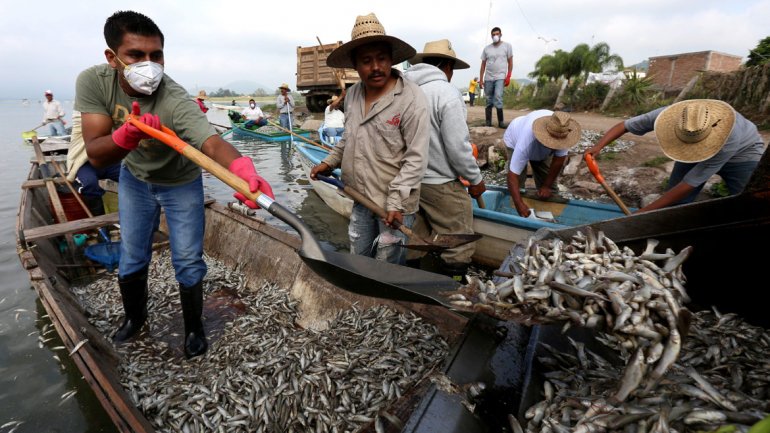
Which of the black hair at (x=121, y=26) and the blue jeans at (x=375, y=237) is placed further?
the blue jeans at (x=375, y=237)

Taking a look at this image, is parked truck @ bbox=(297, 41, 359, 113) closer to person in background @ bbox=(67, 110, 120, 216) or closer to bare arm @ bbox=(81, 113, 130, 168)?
person in background @ bbox=(67, 110, 120, 216)

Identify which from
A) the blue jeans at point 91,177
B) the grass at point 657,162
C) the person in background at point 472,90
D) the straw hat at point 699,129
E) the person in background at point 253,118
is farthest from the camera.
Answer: the person in background at point 472,90

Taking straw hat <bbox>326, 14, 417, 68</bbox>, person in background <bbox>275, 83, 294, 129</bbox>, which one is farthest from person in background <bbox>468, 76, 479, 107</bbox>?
straw hat <bbox>326, 14, 417, 68</bbox>

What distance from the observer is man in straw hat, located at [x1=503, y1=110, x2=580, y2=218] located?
5.58 meters

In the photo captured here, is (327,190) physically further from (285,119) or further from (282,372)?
(285,119)

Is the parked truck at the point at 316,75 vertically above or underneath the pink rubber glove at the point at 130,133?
above

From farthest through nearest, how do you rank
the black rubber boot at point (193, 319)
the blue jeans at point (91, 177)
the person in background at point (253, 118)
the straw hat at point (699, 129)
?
the person in background at point (253, 118)
the blue jeans at point (91, 177)
the straw hat at point (699, 129)
the black rubber boot at point (193, 319)

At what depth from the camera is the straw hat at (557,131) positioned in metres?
5.45

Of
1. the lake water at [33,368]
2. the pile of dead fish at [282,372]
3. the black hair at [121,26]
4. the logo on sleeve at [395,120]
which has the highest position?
the black hair at [121,26]

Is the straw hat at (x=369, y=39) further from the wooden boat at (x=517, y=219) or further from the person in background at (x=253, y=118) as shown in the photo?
the person in background at (x=253, y=118)

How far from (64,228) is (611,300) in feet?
20.3

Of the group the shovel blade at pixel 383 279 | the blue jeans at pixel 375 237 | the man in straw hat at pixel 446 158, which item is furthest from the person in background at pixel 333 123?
the shovel blade at pixel 383 279

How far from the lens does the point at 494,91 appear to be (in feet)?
43.5

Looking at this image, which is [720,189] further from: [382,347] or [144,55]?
[144,55]
